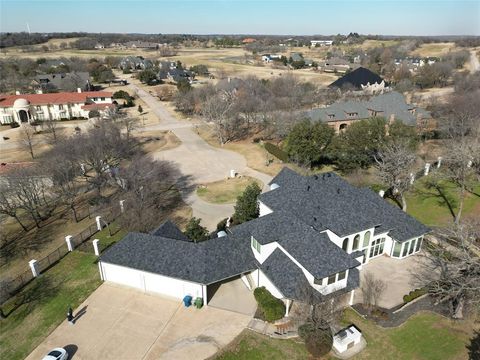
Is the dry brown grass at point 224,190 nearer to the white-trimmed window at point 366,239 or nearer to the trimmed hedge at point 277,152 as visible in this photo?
the trimmed hedge at point 277,152

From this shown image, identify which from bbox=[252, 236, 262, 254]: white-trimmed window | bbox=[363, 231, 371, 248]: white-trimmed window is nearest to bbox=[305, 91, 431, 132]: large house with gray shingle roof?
bbox=[363, 231, 371, 248]: white-trimmed window

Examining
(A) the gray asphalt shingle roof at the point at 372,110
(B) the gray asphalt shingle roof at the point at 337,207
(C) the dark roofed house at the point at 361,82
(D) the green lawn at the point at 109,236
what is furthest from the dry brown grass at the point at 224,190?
(C) the dark roofed house at the point at 361,82

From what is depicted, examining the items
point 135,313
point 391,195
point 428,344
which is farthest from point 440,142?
point 135,313

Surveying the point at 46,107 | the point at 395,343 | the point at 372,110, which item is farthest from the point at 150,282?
the point at 46,107

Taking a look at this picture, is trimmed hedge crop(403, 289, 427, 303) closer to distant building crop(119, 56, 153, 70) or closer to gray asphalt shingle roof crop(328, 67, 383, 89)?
gray asphalt shingle roof crop(328, 67, 383, 89)

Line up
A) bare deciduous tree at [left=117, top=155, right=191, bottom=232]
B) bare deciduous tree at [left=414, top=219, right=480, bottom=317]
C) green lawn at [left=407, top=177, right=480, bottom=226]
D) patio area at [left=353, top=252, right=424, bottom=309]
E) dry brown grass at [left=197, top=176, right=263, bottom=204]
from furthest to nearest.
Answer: dry brown grass at [left=197, top=176, right=263, bottom=204], green lawn at [left=407, top=177, right=480, bottom=226], bare deciduous tree at [left=117, top=155, right=191, bottom=232], patio area at [left=353, top=252, right=424, bottom=309], bare deciduous tree at [left=414, top=219, right=480, bottom=317]

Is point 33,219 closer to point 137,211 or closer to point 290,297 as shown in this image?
point 137,211
